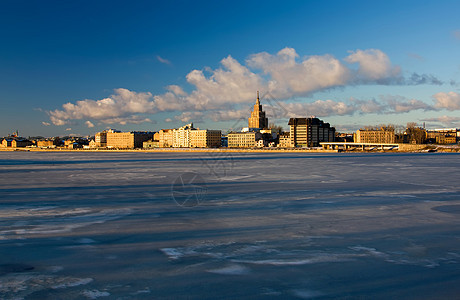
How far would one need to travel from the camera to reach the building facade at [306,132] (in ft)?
440

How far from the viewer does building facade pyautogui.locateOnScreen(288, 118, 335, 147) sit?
13412cm

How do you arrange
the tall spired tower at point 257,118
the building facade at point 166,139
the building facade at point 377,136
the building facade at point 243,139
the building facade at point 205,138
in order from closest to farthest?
the building facade at point 377,136, the building facade at point 243,139, the building facade at point 205,138, the building facade at point 166,139, the tall spired tower at point 257,118

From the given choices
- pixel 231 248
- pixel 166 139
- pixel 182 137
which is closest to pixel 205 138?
pixel 182 137

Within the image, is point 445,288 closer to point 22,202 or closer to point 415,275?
point 415,275

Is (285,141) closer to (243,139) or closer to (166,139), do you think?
(243,139)

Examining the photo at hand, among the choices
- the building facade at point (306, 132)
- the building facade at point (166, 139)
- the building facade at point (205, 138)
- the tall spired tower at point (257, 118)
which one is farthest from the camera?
the tall spired tower at point (257, 118)

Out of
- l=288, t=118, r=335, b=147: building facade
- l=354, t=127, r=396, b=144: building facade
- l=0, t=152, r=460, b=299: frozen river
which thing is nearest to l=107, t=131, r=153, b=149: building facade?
l=288, t=118, r=335, b=147: building facade

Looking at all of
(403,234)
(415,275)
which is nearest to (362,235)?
(403,234)

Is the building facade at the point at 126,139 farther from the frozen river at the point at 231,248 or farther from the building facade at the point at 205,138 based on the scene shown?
the frozen river at the point at 231,248

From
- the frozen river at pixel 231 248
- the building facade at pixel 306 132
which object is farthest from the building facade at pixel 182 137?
the frozen river at pixel 231 248

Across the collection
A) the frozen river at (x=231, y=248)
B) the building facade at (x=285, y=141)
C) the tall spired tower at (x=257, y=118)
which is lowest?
the frozen river at (x=231, y=248)

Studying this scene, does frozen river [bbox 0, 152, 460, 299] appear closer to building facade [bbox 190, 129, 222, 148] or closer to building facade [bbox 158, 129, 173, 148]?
building facade [bbox 190, 129, 222, 148]

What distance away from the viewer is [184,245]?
20.9 ft

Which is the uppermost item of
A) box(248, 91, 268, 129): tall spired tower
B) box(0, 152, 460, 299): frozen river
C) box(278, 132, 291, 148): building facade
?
box(248, 91, 268, 129): tall spired tower
